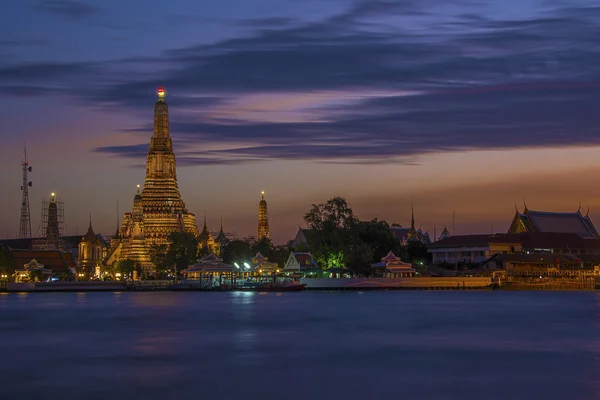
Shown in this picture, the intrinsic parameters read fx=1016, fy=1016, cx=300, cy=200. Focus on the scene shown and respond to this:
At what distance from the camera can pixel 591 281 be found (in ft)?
373

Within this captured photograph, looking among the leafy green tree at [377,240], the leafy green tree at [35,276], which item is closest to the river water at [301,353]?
the leafy green tree at [377,240]

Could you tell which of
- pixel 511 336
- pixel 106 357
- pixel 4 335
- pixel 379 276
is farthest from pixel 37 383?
pixel 379 276

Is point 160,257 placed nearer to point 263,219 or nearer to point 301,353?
point 263,219

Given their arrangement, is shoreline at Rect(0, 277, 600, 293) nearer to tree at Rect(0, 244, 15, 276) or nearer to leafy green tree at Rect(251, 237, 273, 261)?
tree at Rect(0, 244, 15, 276)

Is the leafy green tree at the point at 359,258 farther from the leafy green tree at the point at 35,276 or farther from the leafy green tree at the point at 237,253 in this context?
the leafy green tree at the point at 35,276

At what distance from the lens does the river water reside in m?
31.0

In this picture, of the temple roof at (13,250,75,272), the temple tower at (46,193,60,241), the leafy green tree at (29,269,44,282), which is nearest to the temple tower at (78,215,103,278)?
the temple tower at (46,193,60,241)

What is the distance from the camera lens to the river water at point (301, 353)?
102 feet

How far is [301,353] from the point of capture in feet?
134

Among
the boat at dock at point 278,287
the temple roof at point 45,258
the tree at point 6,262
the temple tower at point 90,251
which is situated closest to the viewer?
the boat at dock at point 278,287

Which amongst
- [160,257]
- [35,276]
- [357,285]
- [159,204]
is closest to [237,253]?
[160,257]

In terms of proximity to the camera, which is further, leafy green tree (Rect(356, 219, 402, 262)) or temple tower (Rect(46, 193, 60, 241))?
temple tower (Rect(46, 193, 60, 241))

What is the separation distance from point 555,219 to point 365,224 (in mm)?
38124

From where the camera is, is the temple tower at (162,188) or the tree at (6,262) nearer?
the tree at (6,262)
